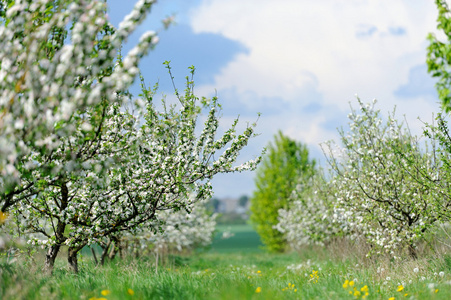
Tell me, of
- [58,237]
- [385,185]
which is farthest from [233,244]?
[58,237]

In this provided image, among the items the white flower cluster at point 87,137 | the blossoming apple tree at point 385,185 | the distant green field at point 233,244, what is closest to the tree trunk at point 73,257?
the white flower cluster at point 87,137

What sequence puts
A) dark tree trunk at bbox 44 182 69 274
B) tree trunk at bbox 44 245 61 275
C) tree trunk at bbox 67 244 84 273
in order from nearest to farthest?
dark tree trunk at bbox 44 182 69 274 → tree trunk at bbox 44 245 61 275 → tree trunk at bbox 67 244 84 273

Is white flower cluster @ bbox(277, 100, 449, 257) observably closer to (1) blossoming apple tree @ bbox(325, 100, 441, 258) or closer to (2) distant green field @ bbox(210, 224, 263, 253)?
(1) blossoming apple tree @ bbox(325, 100, 441, 258)

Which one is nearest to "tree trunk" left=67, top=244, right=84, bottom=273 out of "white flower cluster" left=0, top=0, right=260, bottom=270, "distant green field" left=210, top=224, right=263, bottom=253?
"white flower cluster" left=0, top=0, right=260, bottom=270

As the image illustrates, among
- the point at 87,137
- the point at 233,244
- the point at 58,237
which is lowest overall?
the point at 233,244

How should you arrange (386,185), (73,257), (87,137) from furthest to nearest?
(386,185), (73,257), (87,137)

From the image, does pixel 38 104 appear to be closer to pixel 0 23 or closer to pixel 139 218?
pixel 0 23

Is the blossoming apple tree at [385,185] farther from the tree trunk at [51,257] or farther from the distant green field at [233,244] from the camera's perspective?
the distant green field at [233,244]

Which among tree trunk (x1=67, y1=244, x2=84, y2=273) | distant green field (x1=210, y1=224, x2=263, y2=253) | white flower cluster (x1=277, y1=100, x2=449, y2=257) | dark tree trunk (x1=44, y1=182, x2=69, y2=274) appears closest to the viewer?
dark tree trunk (x1=44, y1=182, x2=69, y2=274)

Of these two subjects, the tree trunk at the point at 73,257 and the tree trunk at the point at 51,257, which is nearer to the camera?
the tree trunk at the point at 51,257

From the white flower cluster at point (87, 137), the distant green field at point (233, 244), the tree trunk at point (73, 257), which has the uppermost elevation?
the white flower cluster at point (87, 137)

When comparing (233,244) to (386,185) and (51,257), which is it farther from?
(51,257)

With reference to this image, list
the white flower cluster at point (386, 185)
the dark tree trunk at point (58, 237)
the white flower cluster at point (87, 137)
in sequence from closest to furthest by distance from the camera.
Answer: the white flower cluster at point (87, 137), the dark tree trunk at point (58, 237), the white flower cluster at point (386, 185)

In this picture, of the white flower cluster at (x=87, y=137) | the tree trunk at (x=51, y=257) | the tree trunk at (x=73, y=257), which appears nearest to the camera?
the white flower cluster at (x=87, y=137)
